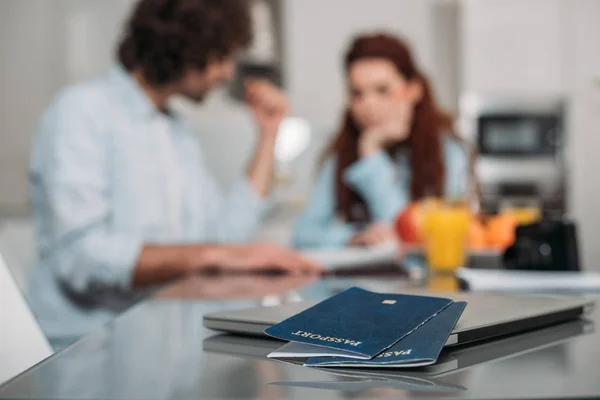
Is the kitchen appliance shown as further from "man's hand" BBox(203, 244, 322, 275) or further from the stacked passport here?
the stacked passport

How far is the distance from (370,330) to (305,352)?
5cm

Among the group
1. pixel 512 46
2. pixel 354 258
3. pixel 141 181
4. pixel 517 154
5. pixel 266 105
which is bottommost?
pixel 517 154

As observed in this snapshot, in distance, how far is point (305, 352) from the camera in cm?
49

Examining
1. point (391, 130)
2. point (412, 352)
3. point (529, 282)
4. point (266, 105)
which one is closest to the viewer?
point (412, 352)

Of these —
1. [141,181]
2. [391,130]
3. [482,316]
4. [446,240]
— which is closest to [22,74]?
[391,130]

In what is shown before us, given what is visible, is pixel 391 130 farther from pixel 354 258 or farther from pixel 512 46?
pixel 354 258

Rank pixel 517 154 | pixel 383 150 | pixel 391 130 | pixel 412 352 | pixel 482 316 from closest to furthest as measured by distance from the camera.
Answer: pixel 412 352, pixel 482 316, pixel 391 130, pixel 383 150, pixel 517 154

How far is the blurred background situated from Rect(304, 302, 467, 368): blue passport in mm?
3222

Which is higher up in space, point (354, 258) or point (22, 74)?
point (22, 74)

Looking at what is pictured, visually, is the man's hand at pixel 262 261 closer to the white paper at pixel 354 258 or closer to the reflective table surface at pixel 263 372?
the white paper at pixel 354 258

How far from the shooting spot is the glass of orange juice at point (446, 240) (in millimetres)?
1352

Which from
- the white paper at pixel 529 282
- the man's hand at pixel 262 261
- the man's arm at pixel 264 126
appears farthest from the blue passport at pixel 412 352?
the man's arm at pixel 264 126

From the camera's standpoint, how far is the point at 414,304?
0.56 m

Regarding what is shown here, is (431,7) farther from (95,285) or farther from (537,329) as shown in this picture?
(537,329)
